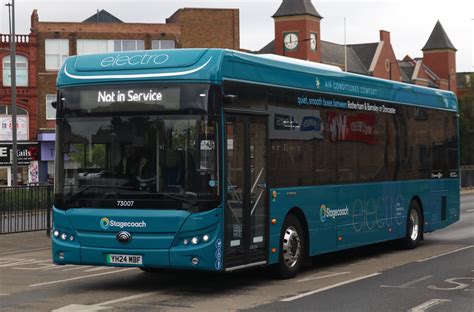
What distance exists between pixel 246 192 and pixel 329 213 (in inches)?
103

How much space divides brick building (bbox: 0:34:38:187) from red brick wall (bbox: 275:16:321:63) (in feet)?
91.2

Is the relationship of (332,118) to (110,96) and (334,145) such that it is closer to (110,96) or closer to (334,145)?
(334,145)

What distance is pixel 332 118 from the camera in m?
13.4

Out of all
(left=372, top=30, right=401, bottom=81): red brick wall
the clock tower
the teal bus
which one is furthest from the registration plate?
(left=372, top=30, right=401, bottom=81): red brick wall

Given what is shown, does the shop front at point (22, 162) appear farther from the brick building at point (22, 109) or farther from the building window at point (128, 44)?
the building window at point (128, 44)

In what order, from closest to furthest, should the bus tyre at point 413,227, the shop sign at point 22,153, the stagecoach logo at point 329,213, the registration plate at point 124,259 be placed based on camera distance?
the registration plate at point 124,259 → the stagecoach logo at point 329,213 → the bus tyre at point 413,227 → the shop sign at point 22,153

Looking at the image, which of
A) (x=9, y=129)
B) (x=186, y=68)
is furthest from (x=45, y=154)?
(x=186, y=68)

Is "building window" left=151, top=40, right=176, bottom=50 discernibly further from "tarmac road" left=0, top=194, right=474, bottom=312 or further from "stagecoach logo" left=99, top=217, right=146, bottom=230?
"stagecoach logo" left=99, top=217, right=146, bottom=230

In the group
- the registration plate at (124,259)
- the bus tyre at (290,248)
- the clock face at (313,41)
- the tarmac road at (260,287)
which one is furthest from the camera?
the clock face at (313,41)

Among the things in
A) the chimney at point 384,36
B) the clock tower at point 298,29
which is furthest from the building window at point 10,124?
the chimney at point 384,36

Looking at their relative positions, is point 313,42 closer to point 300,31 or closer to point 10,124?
point 300,31

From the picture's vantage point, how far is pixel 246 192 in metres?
10.9

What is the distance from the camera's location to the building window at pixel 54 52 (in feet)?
194

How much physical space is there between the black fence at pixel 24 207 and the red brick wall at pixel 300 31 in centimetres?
6088
